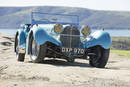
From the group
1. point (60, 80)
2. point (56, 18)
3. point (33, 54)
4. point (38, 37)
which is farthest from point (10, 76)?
point (56, 18)

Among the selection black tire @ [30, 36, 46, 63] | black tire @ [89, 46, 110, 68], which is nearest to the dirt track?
black tire @ [30, 36, 46, 63]

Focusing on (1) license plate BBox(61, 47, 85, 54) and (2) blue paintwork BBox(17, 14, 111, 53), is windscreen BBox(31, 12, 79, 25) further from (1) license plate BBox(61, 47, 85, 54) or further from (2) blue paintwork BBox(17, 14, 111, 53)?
(1) license plate BBox(61, 47, 85, 54)

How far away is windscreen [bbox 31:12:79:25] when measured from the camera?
13.6 m

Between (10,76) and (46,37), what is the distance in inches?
129

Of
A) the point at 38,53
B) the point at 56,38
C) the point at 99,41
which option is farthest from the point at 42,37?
the point at 99,41

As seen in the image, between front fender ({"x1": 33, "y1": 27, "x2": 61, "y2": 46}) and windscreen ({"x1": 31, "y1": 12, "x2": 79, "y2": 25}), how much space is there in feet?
7.68

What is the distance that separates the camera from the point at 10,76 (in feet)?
26.0

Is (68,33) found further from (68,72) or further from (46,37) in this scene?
(68,72)

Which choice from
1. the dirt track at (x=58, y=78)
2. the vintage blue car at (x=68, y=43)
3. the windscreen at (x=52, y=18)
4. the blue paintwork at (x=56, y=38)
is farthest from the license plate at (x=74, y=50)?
the windscreen at (x=52, y=18)

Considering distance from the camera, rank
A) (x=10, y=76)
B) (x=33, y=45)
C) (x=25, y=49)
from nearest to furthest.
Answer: (x=10, y=76) → (x=33, y=45) → (x=25, y=49)

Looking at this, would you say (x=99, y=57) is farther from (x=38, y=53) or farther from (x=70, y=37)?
(x=38, y=53)

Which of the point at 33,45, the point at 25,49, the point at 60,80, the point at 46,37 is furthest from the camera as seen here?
the point at 25,49

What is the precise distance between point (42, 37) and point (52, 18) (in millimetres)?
3121

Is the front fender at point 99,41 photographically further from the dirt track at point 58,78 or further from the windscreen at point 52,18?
the dirt track at point 58,78
